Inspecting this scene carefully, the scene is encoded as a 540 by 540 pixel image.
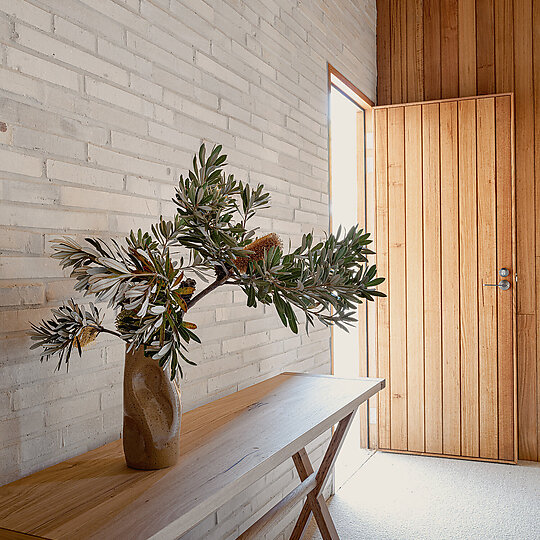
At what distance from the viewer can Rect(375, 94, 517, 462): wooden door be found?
3.32 metres

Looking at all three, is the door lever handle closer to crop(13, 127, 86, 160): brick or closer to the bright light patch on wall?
the bright light patch on wall

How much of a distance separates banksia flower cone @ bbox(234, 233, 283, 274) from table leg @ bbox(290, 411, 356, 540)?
868mm

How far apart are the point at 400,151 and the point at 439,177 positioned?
276 mm

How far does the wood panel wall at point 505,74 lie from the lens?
339 cm

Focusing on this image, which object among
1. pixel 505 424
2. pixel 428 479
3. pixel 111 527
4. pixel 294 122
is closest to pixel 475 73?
pixel 294 122

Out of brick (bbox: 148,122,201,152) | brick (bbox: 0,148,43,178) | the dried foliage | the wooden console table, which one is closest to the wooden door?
the wooden console table

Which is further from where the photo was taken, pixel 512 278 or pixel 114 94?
pixel 512 278

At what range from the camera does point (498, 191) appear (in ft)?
10.9

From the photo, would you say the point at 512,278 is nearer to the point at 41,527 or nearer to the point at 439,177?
the point at 439,177

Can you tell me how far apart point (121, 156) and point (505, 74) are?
2.69 m

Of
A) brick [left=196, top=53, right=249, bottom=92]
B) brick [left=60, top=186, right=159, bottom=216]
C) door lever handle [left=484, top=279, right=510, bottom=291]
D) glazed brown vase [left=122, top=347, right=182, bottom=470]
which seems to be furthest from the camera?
door lever handle [left=484, top=279, right=510, bottom=291]

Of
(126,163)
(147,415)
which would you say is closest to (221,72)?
(126,163)

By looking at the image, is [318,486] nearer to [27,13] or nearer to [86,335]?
[86,335]

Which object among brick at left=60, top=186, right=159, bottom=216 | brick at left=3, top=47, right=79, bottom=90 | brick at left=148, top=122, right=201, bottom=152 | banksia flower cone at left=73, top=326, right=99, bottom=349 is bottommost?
banksia flower cone at left=73, top=326, right=99, bottom=349
